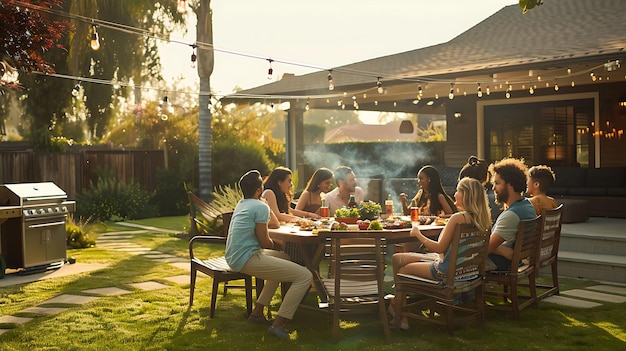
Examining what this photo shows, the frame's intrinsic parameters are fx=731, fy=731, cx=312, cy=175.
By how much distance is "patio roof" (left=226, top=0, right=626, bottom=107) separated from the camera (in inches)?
456

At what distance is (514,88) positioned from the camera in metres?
15.1

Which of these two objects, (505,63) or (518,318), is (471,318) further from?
(505,63)

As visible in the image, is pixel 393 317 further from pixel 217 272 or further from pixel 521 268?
pixel 217 272

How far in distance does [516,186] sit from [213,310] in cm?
289

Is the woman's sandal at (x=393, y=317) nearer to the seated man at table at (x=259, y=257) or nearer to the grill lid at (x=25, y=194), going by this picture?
the seated man at table at (x=259, y=257)

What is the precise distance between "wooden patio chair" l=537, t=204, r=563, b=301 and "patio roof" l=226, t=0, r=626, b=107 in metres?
4.28

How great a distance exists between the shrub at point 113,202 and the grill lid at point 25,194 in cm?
707

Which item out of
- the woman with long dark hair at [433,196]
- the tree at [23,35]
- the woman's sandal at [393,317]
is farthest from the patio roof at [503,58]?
the tree at [23,35]

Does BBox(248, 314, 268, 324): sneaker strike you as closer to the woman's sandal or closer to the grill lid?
the woman's sandal

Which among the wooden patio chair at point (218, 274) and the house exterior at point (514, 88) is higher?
the house exterior at point (514, 88)

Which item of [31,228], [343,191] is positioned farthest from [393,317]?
[31,228]

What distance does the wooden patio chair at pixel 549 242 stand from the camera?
6.71 meters

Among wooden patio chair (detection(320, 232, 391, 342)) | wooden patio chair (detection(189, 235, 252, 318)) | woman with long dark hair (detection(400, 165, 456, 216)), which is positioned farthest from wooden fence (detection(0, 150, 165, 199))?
wooden patio chair (detection(320, 232, 391, 342))

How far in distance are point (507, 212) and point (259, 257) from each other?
7.14 feet
